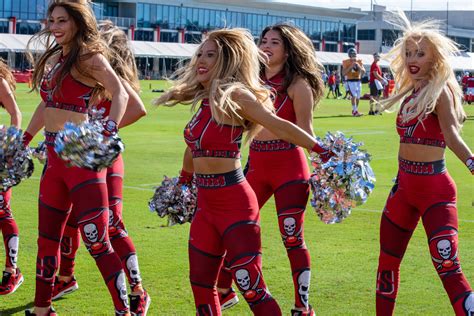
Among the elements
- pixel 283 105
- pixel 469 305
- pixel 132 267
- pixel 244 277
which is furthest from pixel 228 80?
pixel 469 305

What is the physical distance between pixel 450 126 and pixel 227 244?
165 cm

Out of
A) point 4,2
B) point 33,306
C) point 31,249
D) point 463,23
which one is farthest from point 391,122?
point 463,23

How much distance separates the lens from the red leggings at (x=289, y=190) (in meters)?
6.10

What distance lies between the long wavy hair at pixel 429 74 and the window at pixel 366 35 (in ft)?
410

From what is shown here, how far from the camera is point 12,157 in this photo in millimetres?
6000

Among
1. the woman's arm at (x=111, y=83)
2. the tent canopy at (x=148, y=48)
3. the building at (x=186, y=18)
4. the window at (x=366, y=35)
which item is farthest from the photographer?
the window at (x=366, y=35)

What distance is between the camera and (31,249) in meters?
8.30

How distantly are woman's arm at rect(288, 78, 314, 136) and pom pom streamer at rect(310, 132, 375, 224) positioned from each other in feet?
2.56

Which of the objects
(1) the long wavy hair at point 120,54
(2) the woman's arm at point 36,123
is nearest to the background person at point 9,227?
(2) the woman's arm at point 36,123

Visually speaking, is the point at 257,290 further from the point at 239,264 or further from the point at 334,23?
the point at 334,23

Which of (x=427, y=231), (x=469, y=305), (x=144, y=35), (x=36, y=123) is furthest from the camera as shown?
(x=144, y=35)

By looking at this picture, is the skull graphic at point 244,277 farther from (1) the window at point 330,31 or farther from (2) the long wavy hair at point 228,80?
(1) the window at point 330,31

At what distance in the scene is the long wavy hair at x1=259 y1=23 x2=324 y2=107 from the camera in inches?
255

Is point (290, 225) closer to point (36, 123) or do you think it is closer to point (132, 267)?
point (132, 267)
